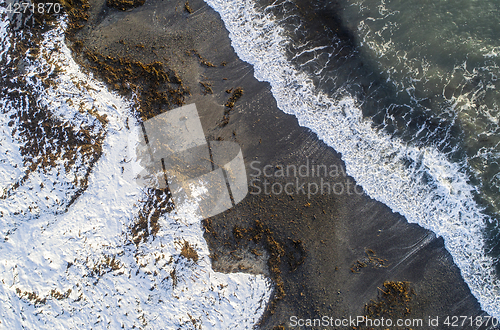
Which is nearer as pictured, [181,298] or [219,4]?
[181,298]

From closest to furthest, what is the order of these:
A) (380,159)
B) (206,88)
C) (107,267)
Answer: (107,267) → (380,159) → (206,88)

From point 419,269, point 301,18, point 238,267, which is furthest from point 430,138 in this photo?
point 238,267

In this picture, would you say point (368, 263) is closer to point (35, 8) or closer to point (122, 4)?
point (122, 4)

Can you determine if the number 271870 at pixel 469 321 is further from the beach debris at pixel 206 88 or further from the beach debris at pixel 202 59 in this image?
the beach debris at pixel 202 59

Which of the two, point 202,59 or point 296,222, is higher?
point 202,59

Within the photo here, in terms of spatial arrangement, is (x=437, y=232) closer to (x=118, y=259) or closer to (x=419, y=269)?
(x=419, y=269)

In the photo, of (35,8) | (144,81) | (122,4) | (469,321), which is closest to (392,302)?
(469,321)

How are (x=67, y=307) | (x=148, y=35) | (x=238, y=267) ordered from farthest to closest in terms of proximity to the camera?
(x=148, y=35)
(x=238, y=267)
(x=67, y=307)

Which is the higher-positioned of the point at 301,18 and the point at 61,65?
the point at 301,18
